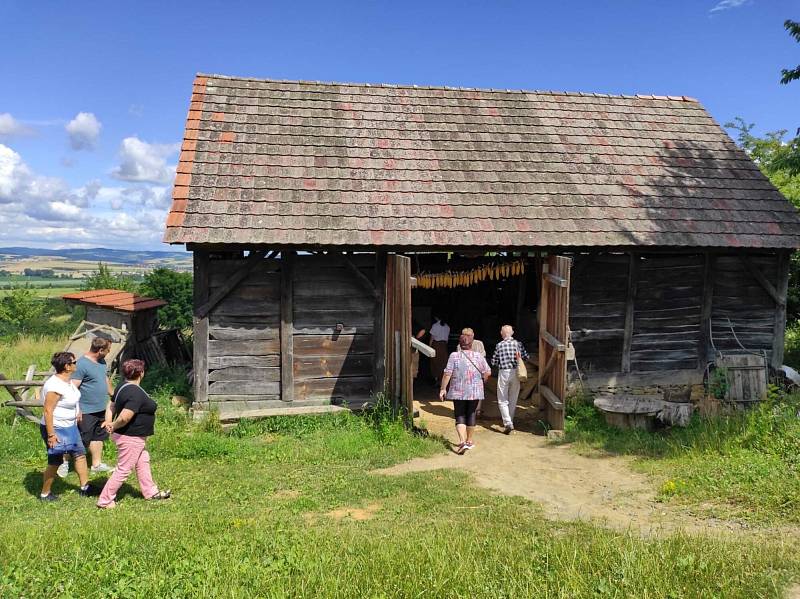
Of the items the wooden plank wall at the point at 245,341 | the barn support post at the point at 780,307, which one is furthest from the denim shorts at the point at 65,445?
the barn support post at the point at 780,307

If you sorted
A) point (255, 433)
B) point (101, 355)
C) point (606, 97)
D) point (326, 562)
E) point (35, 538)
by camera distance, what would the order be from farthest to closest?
point (606, 97), point (255, 433), point (101, 355), point (35, 538), point (326, 562)

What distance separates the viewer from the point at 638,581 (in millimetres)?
3967

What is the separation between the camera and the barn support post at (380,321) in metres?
9.44

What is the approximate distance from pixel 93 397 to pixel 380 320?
4304mm

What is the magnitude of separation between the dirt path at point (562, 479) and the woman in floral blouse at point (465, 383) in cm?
35

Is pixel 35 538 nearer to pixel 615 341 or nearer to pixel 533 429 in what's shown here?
pixel 533 429

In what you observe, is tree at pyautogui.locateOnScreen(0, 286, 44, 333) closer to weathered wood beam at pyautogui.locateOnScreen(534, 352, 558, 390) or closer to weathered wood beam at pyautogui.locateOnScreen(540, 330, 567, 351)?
weathered wood beam at pyautogui.locateOnScreen(534, 352, 558, 390)

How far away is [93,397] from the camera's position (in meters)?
6.66

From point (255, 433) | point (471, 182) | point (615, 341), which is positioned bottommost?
point (255, 433)

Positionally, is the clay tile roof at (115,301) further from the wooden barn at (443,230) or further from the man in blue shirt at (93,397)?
the man in blue shirt at (93,397)

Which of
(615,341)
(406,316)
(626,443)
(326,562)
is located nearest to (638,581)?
(326,562)

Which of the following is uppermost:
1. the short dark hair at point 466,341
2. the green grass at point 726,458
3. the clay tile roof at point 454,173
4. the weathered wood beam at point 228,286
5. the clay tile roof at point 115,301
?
the clay tile roof at point 454,173

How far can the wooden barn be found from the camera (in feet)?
29.8

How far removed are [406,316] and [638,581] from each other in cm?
495
